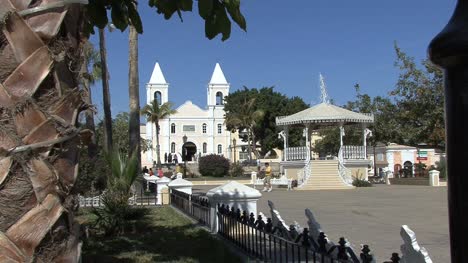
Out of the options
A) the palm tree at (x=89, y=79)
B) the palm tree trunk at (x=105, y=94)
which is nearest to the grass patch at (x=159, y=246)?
the palm tree at (x=89, y=79)

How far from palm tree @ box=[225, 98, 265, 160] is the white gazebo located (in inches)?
1476

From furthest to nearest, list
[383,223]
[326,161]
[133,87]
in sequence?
[326,161] < [133,87] < [383,223]

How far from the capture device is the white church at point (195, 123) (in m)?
96.2

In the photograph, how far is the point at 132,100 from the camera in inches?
830

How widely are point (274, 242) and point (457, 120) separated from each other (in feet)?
15.8

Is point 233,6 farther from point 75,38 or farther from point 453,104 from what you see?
point 453,104

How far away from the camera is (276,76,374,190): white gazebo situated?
3175cm

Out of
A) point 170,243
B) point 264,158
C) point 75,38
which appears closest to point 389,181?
point 170,243

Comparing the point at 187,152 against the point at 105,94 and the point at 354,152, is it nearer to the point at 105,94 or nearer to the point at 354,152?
the point at 354,152

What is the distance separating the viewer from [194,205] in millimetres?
12594

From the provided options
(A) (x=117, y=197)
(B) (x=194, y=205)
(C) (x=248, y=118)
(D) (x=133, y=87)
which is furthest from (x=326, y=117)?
(C) (x=248, y=118)

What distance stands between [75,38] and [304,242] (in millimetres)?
3408

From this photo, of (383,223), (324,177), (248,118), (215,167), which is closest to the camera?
(383,223)

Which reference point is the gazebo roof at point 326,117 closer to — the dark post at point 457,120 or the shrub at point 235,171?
the shrub at point 235,171
